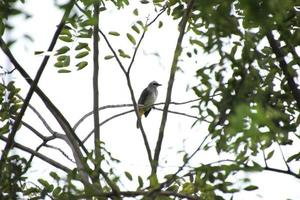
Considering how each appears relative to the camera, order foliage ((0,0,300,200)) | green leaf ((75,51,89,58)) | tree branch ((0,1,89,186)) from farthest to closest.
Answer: green leaf ((75,51,89,58)), tree branch ((0,1,89,186)), foliage ((0,0,300,200))

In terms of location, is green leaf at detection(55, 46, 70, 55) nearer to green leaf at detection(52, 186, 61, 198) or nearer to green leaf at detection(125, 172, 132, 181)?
green leaf at detection(52, 186, 61, 198)

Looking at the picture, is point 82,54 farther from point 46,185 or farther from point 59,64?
point 46,185

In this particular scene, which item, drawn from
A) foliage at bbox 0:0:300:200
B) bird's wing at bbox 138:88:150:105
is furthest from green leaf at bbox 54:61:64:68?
bird's wing at bbox 138:88:150:105

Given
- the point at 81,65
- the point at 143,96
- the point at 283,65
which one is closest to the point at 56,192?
the point at 81,65

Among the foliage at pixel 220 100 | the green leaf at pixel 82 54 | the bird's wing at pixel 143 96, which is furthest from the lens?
the bird's wing at pixel 143 96

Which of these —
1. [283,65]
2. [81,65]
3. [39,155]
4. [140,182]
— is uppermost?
[81,65]

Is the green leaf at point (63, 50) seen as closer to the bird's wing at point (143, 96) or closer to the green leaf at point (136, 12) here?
the green leaf at point (136, 12)

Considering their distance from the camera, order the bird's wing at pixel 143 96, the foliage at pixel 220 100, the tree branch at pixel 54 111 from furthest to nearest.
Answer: the bird's wing at pixel 143 96, the tree branch at pixel 54 111, the foliage at pixel 220 100

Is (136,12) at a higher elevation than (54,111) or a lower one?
higher

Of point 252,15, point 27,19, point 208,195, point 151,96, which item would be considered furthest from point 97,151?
point 151,96

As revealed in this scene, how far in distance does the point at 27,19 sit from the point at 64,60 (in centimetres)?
220

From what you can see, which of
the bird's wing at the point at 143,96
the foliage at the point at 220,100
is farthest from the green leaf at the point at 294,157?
the bird's wing at the point at 143,96

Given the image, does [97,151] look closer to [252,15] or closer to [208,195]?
[208,195]

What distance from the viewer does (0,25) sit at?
11.3 feet
